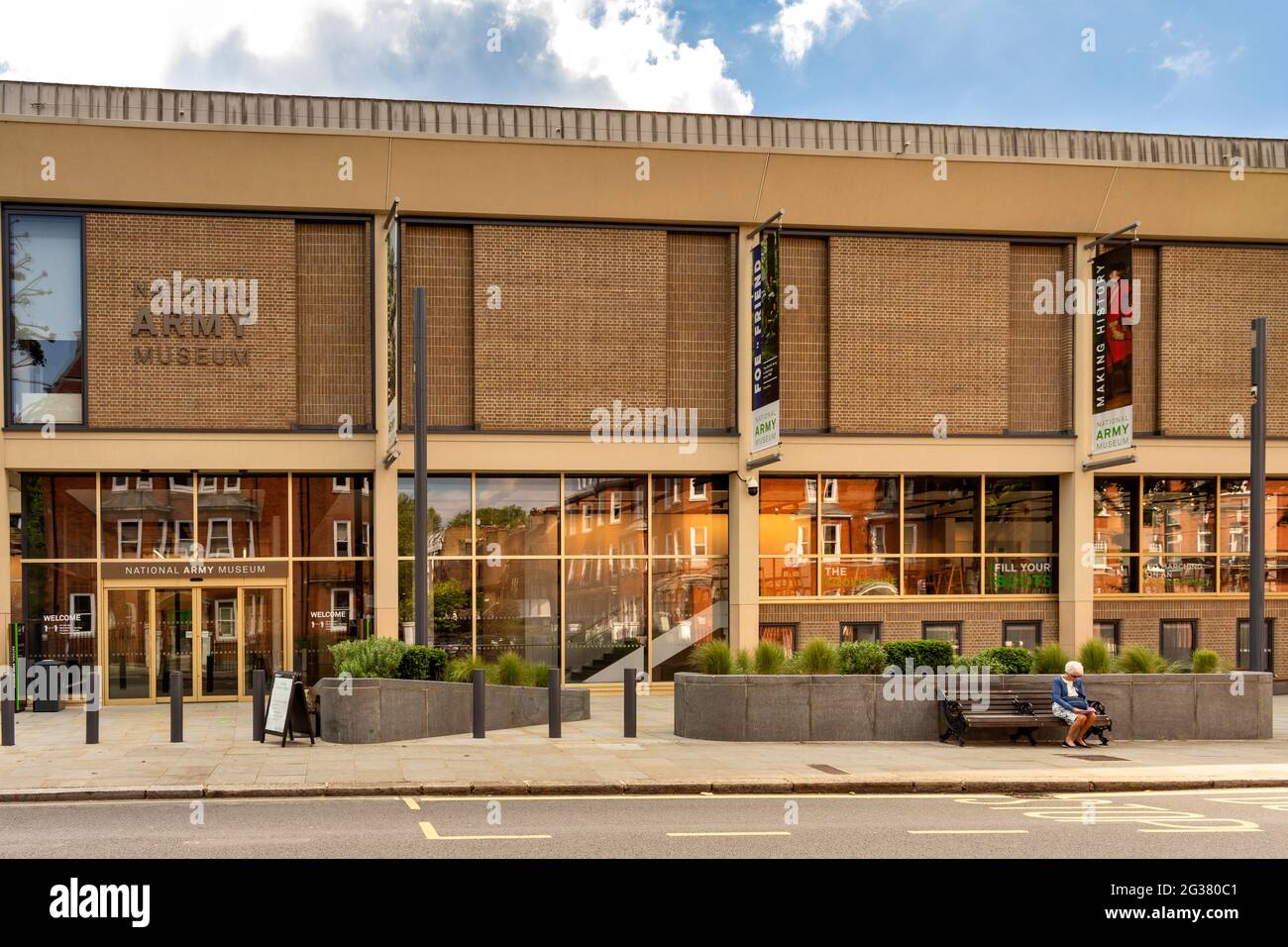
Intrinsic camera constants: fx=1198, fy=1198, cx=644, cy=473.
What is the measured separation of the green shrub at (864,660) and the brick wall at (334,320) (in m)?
11.1

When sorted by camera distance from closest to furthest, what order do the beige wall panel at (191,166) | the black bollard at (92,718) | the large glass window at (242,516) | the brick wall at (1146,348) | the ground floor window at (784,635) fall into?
the black bollard at (92,718)
the beige wall panel at (191,166)
the large glass window at (242,516)
the ground floor window at (784,635)
the brick wall at (1146,348)

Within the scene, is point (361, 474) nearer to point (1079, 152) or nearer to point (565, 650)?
point (565, 650)

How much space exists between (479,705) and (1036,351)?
1562cm

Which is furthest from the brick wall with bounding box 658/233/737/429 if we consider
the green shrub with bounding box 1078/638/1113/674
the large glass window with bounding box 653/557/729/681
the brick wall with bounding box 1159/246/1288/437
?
the brick wall with bounding box 1159/246/1288/437

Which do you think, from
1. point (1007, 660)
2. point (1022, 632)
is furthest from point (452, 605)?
point (1022, 632)

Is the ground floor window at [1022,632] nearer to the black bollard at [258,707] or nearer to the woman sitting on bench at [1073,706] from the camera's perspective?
the woman sitting on bench at [1073,706]

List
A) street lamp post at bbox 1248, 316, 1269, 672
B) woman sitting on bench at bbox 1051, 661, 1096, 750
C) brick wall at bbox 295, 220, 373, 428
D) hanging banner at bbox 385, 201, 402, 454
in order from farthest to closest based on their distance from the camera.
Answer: brick wall at bbox 295, 220, 373, 428 → hanging banner at bbox 385, 201, 402, 454 → street lamp post at bbox 1248, 316, 1269, 672 → woman sitting on bench at bbox 1051, 661, 1096, 750

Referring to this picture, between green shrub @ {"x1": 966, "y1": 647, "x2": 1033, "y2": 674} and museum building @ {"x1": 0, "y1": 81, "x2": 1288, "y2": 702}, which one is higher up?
museum building @ {"x1": 0, "y1": 81, "x2": 1288, "y2": 702}

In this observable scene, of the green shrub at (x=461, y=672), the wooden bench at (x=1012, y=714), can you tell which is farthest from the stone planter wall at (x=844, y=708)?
the green shrub at (x=461, y=672)

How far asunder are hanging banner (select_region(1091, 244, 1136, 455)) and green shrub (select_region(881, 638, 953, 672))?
889cm

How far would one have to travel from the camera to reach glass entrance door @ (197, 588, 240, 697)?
23.3m

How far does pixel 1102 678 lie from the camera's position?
732 inches

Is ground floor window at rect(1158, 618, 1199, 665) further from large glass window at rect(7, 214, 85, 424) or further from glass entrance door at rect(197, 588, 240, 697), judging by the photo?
large glass window at rect(7, 214, 85, 424)

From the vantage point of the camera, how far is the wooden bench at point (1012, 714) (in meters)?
17.7
